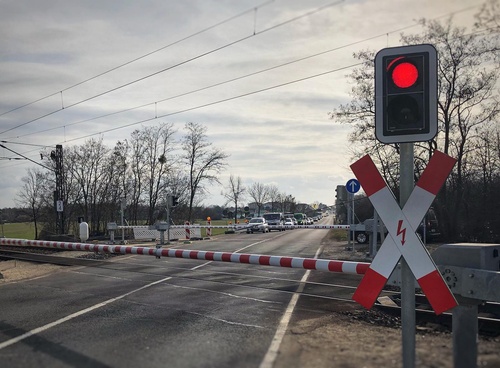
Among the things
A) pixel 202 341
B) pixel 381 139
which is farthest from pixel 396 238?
pixel 202 341

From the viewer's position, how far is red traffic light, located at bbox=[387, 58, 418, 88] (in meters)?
3.86

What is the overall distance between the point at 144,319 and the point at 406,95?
520 cm

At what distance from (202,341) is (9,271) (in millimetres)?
10997

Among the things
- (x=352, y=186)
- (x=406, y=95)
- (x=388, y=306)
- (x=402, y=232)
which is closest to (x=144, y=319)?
(x=388, y=306)

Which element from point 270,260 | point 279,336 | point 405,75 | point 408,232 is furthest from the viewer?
point 270,260

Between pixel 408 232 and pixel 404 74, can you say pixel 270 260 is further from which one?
pixel 404 74

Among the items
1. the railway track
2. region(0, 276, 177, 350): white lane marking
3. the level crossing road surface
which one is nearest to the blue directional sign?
the level crossing road surface

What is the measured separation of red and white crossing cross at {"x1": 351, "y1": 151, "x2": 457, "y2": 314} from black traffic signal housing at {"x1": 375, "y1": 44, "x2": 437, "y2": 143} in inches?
11.1

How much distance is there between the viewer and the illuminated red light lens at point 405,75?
3.86 meters

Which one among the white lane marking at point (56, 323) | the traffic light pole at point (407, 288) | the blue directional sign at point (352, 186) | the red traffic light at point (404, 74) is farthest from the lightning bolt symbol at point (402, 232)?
the blue directional sign at point (352, 186)

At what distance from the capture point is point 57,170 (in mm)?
30516

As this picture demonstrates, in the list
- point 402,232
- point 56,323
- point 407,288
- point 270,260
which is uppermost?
point 402,232

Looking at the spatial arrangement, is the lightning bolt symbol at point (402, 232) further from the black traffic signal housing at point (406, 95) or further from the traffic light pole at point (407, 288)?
the black traffic signal housing at point (406, 95)

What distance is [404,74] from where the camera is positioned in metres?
3.88
